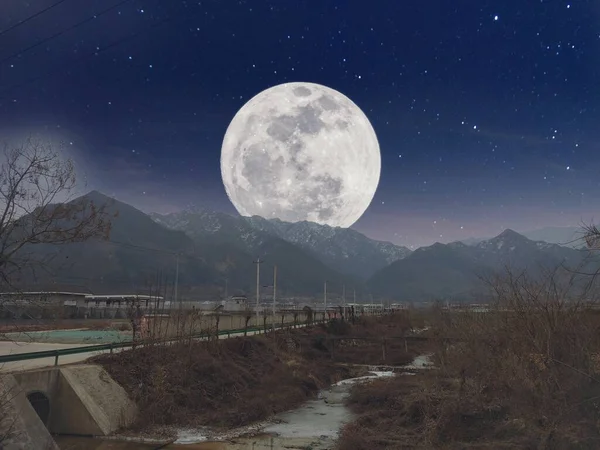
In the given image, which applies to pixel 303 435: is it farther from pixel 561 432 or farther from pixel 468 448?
pixel 561 432

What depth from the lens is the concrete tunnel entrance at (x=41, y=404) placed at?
23.9 meters

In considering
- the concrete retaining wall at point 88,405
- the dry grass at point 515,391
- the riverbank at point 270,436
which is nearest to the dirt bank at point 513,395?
the dry grass at point 515,391

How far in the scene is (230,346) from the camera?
149 ft

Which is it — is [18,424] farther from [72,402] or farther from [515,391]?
[515,391]

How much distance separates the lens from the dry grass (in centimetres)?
1978

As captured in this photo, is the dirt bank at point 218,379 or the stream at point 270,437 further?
the dirt bank at point 218,379

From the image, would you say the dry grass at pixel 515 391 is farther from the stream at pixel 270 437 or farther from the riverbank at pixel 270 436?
the stream at pixel 270 437

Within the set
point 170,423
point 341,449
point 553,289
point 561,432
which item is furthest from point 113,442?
point 553,289

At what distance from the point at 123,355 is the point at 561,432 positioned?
2476 cm

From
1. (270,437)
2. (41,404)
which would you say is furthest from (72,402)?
(270,437)

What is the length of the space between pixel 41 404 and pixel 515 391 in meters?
23.5

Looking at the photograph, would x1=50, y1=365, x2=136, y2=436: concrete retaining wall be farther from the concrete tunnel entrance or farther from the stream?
the stream

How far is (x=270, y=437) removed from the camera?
2666 centimetres

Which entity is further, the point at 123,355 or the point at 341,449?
the point at 123,355
